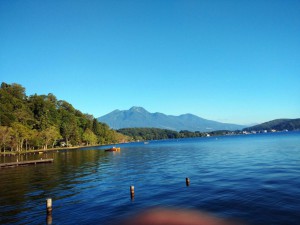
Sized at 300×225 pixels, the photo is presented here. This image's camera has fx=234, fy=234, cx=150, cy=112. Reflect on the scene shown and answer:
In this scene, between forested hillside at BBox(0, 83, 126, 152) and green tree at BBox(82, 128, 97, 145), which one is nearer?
forested hillside at BBox(0, 83, 126, 152)

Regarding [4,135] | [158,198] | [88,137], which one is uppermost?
[88,137]

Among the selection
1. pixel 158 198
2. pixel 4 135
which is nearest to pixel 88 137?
pixel 4 135

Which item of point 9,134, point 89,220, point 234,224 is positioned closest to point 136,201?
point 89,220

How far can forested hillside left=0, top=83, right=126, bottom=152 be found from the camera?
363ft

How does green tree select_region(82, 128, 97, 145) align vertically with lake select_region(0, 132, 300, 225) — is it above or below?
above

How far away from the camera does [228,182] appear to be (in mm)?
30156

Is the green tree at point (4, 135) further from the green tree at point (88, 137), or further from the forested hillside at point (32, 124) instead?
the green tree at point (88, 137)

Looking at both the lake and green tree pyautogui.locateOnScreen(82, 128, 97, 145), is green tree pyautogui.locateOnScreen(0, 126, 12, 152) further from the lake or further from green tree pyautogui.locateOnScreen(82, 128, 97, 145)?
green tree pyautogui.locateOnScreen(82, 128, 97, 145)

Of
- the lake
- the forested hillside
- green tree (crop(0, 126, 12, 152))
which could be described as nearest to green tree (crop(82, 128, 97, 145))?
the forested hillside

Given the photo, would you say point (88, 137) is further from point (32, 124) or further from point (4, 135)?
point (4, 135)

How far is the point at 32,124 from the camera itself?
5842 inches

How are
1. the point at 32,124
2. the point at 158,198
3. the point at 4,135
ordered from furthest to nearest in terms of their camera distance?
the point at 32,124 → the point at 4,135 → the point at 158,198

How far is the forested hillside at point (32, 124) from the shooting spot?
11061 centimetres

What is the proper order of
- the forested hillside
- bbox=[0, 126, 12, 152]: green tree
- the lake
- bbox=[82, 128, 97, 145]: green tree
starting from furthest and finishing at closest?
bbox=[82, 128, 97, 145]: green tree, the forested hillside, bbox=[0, 126, 12, 152]: green tree, the lake
